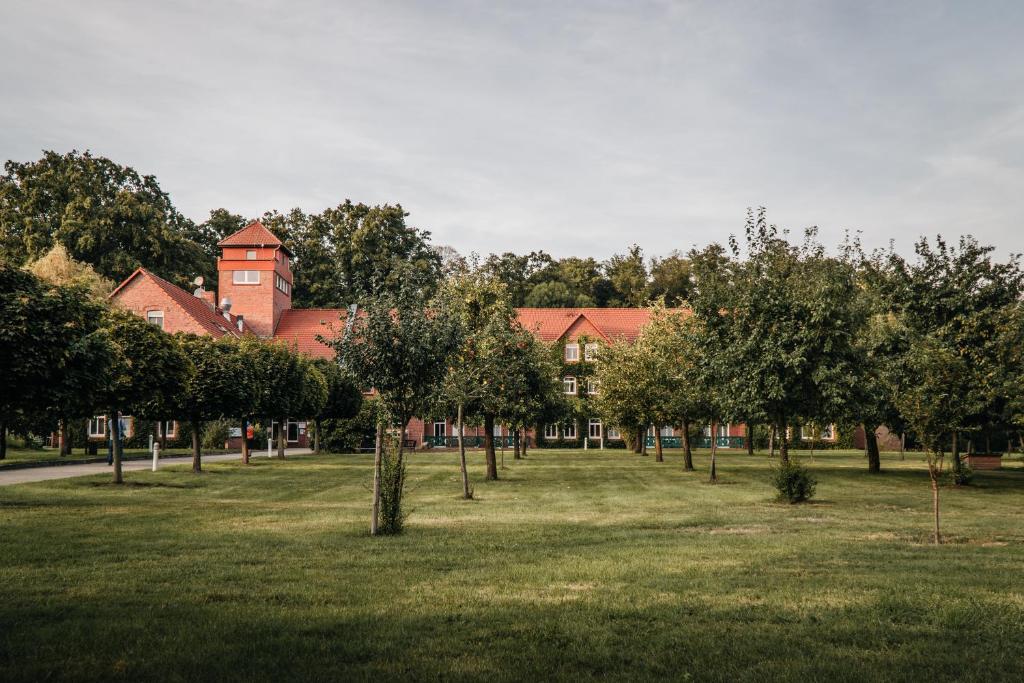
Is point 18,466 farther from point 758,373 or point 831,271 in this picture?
point 831,271

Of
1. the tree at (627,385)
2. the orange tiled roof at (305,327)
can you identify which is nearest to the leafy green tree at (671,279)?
the orange tiled roof at (305,327)

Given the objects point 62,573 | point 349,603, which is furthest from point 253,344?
point 349,603

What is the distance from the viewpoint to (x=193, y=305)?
197 ft

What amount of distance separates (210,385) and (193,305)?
99.4 ft

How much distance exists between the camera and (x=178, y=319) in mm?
57781

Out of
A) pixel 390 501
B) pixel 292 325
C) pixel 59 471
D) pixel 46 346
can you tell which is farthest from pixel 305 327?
pixel 390 501

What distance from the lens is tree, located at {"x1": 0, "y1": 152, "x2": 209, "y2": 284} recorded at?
61594 mm

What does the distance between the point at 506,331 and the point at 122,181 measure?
5448cm

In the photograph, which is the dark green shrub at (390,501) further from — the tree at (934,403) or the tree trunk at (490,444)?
the tree trunk at (490,444)

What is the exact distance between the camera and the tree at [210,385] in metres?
32.1

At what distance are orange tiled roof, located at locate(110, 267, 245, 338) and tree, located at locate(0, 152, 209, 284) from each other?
6.26 m

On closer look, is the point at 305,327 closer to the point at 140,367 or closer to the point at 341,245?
the point at 341,245

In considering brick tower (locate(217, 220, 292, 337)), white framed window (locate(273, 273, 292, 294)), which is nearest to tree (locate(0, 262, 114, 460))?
brick tower (locate(217, 220, 292, 337))

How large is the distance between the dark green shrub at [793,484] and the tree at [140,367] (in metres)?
18.4
